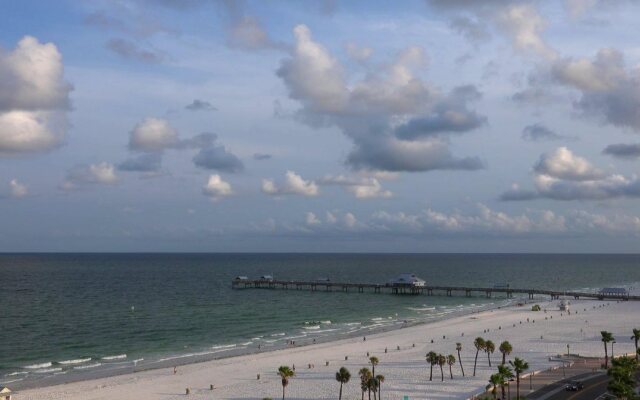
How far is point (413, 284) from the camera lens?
14638cm

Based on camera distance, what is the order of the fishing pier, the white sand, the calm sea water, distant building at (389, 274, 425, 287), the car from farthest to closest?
distant building at (389, 274, 425, 287) < the fishing pier < the calm sea water < the white sand < the car

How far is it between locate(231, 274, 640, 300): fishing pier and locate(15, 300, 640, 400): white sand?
36189mm

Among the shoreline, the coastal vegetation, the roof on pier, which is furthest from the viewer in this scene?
the roof on pier

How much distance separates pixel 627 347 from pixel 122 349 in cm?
5578

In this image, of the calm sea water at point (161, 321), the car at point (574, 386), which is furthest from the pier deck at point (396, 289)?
the car at point (574, 386)

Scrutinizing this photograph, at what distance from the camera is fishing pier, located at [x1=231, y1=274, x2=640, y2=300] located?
128 metres

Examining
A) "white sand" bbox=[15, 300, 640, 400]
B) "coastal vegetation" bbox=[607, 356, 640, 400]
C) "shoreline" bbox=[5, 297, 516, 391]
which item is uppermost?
"coastal vegetation" bbox=[607, 356, 640, 400]

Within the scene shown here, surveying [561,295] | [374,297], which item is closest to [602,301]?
[561,295]

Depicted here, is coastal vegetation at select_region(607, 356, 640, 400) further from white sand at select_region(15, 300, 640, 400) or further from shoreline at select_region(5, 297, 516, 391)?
shoreline at select_region(5, 297, 516, 391)

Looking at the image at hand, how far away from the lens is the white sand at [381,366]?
49.4m

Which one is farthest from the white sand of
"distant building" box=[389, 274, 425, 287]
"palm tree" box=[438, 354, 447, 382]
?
"distant building" box=[389, 274, 425, 287]

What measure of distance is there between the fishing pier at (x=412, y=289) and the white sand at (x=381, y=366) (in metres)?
36.2

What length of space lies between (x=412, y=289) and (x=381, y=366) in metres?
90.1

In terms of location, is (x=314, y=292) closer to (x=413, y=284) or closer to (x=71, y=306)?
(x=413, y=284)
